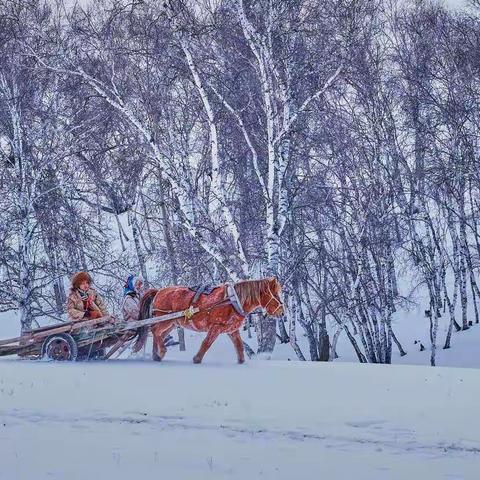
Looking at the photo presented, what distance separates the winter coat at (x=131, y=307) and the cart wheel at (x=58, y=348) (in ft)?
3.07

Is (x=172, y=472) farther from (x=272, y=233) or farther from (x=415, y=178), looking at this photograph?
(x=415, y=178)

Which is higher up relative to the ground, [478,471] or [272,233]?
[272,233]

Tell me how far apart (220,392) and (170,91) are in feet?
37.2

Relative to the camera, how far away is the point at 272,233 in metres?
13.4

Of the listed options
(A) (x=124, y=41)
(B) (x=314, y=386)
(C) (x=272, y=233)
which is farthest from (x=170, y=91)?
(B) (x=314, y=386)

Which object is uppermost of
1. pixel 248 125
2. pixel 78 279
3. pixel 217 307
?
pixel 248 125

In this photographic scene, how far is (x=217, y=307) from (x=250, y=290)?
0.55 metres

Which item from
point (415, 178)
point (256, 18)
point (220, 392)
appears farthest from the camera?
point (415, 178)

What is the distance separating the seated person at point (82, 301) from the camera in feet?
37.8


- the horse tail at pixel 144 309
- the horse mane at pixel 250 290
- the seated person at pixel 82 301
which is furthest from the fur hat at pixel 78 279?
the horse mane at pixel 250 290

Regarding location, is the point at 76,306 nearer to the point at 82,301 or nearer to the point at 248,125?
the point at 82,301

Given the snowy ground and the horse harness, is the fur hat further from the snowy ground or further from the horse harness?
the horse harness

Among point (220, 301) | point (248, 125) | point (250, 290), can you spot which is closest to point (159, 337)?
point (220, 301)

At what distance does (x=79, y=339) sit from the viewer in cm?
1120
